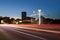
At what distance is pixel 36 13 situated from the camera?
90.3 m

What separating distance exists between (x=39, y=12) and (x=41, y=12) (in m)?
1.26

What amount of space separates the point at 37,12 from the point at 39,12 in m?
1.98

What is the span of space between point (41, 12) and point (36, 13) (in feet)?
7.59

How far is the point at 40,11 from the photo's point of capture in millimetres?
89500

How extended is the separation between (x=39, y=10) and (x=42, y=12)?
5.85 ft

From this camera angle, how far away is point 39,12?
88688mm

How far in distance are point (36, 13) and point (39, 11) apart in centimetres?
176

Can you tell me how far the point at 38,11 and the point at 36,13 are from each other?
1.24 meters

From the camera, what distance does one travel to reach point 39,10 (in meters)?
90.2

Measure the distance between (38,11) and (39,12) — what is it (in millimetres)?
1563

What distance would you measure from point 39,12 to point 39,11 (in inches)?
34.7

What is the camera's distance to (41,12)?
3526 inches

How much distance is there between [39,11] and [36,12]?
4.95 feet
